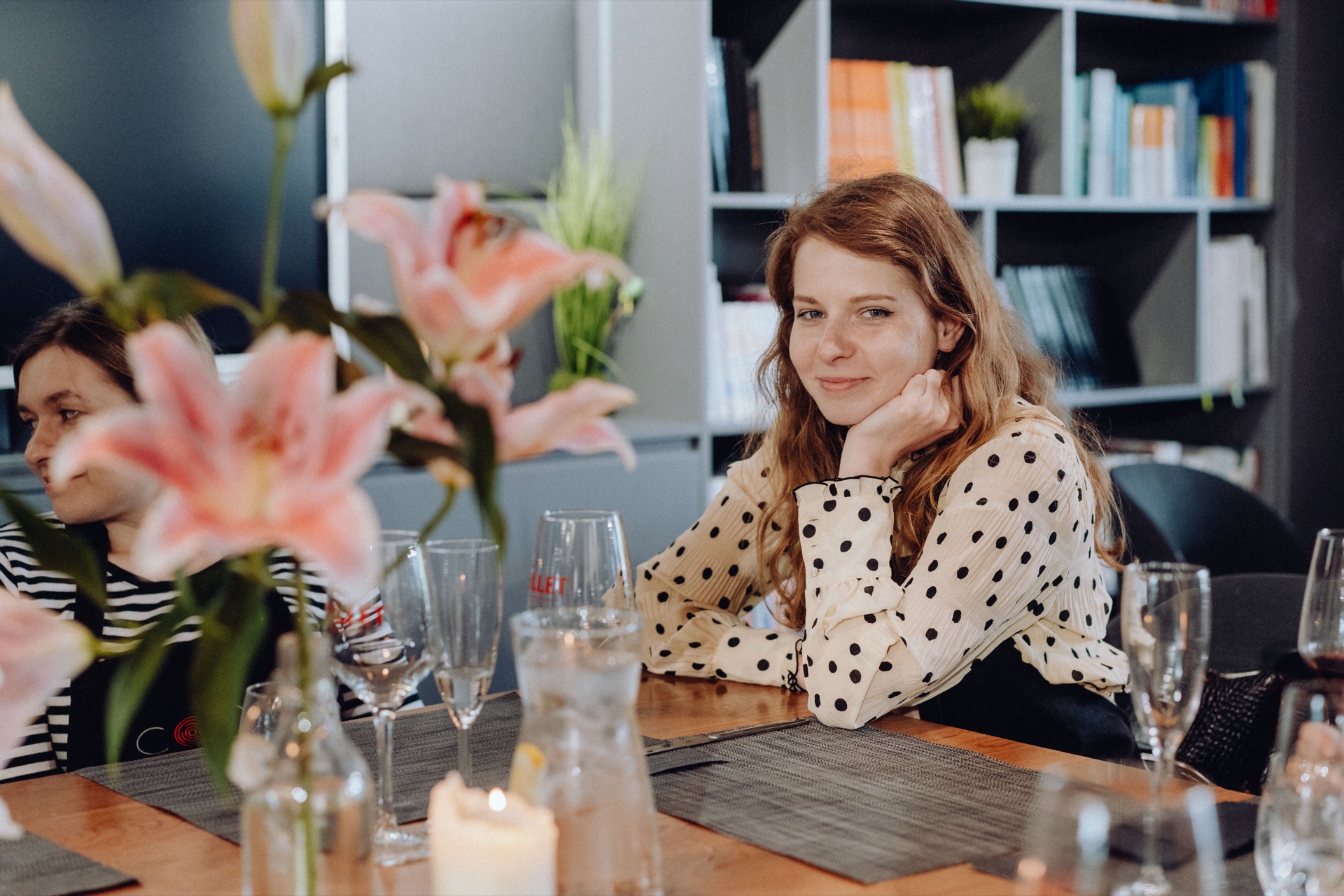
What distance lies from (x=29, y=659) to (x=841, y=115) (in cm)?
254

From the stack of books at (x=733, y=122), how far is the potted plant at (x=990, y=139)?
1.78 ft

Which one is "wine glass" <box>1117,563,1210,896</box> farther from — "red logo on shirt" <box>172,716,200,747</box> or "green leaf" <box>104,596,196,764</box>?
"red logo on shirt" <box>172,716,200,747</box>

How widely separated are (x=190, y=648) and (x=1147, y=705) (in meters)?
1.00

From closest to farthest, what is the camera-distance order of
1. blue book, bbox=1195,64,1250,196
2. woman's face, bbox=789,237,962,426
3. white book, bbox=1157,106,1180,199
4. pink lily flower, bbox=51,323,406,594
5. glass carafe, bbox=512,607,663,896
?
pink lily flower, bbox=51,323,406,594 < glass carafe, bbox=512,607,663,896 < woman's face, bbox=789,237,962,426 < white book, bbox=1157,106,1180,199 < blue book, bbox=1195,64,1250,196

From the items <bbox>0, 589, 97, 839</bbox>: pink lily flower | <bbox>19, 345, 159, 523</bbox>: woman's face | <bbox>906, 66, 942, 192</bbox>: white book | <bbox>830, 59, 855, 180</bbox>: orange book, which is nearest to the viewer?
<bbox>0, 589, 97, 839</bbox>: pink lily flower

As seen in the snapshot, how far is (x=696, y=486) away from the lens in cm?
284

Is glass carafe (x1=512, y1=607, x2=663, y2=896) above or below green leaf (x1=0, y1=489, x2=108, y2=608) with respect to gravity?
below

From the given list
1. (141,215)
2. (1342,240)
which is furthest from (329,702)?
(1342,240)

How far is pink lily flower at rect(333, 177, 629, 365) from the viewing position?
0.64 meters

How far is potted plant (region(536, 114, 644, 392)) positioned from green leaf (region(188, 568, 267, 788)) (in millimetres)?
2082

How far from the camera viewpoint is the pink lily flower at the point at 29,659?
68 cm

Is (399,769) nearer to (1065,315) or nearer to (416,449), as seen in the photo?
(416,449)

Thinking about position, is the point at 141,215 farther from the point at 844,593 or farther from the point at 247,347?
the point at 844,593

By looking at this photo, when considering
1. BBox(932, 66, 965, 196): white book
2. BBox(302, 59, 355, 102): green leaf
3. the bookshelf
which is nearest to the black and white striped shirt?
BBox(302, 59, 355, 102): green leaf
